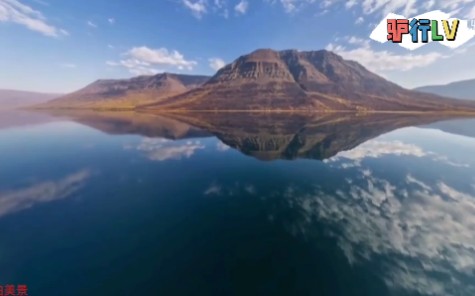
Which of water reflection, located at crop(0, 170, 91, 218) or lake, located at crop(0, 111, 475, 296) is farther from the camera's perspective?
water reflection, located at crop(0, 170, 91, 218)

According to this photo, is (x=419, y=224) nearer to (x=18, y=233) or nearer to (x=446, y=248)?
(x=446, y=248)

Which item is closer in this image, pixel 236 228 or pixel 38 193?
pixel 236 228

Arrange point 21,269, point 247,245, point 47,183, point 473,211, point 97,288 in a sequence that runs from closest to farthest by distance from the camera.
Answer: point 97,288 < point 21,269 < point 247,245 < point 473,211 < point 47,183

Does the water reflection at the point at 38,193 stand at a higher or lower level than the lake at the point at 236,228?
higher

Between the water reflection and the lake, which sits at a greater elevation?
the water reflection

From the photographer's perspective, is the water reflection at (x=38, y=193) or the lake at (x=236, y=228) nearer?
the lake at (x=236, y=228)

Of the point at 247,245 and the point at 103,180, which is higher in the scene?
the point at 103,180

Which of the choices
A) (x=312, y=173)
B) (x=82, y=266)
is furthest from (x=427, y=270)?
(x=82, y=266)

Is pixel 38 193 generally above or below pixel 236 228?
above
